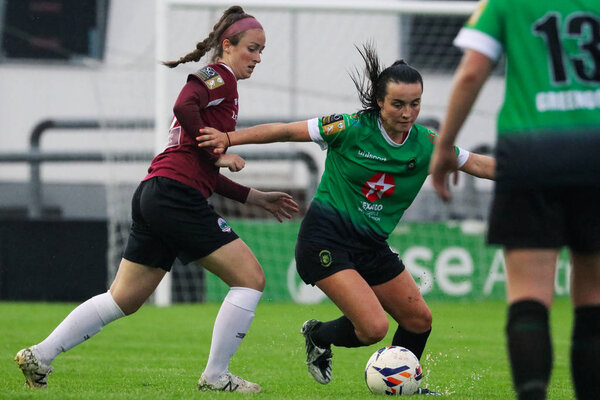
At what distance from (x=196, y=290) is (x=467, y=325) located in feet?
12.7

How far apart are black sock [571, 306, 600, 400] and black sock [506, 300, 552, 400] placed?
19cm

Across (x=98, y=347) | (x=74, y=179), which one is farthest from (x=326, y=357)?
(x=74, y=179)

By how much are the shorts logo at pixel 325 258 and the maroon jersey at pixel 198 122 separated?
671 millimetres

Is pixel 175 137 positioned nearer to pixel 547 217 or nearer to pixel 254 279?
pixel 254 279

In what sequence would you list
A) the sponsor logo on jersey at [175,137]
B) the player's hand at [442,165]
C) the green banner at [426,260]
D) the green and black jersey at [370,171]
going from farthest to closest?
the green banner at [426,260], the green and black jersey at [370,171], the sponsor logo on jersey at [175,137], the player's hand at [442,165]

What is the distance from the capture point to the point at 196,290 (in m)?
12.6

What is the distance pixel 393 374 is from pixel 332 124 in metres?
1.32

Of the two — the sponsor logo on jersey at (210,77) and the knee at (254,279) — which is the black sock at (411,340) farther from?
the sponsor logo on jersey at (210,77)

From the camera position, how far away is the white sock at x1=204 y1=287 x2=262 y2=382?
16.7 feet

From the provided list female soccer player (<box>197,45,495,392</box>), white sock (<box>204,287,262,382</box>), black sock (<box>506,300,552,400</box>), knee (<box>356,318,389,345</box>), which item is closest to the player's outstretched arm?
female soccer player (<box>197,45,495,392</box>)

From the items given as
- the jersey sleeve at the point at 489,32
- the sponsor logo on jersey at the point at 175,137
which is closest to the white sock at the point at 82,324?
the sponsor logo on jersey at the point at 175,137

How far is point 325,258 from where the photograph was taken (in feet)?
17.6

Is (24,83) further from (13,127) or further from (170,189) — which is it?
(170,189)

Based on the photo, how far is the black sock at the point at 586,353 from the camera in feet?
11.3
